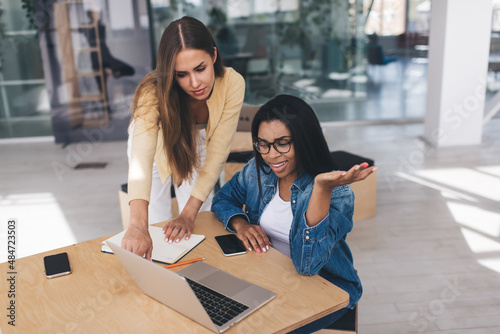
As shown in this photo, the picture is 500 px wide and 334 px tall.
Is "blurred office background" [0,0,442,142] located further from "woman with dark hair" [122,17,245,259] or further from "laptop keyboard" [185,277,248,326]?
"laptop keyboard" [185,277,248,326]

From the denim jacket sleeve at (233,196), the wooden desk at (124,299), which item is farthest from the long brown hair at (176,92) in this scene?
the wooden desk at (124,299)

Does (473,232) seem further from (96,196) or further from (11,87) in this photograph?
(11,87)

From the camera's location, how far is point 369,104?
23.0 feet

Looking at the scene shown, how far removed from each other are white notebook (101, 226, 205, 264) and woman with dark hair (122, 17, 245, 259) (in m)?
0.03

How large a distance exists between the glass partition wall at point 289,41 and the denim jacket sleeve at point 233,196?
16.1 feet

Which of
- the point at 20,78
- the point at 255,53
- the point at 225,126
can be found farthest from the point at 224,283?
the point at 20,78

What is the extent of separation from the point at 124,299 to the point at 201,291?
0.21m

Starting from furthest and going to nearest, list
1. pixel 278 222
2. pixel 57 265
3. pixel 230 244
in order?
1. pixel 278 222
2. pixel 230 244
3. pixel 57 265

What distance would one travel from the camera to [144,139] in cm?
181

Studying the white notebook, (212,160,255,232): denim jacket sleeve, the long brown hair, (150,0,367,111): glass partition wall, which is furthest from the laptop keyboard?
(150,0,367,111): glass partition wall

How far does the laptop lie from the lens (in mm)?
1085

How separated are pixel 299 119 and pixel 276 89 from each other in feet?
17.5

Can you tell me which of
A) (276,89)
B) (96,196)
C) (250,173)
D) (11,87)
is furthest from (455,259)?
(11,87)

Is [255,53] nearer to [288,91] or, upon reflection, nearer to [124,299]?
[288,91]
